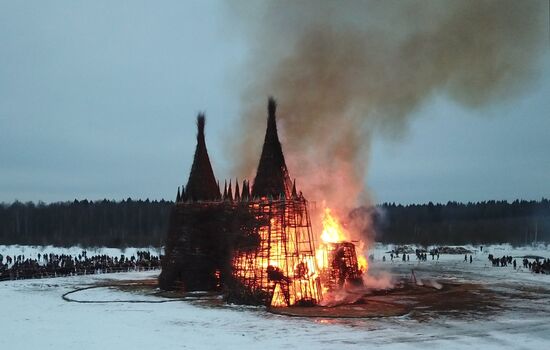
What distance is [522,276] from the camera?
4797 cm

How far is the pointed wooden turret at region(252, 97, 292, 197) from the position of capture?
102 ft

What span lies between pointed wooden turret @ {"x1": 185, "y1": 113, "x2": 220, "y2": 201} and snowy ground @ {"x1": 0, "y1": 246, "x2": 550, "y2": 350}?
27.0 feet

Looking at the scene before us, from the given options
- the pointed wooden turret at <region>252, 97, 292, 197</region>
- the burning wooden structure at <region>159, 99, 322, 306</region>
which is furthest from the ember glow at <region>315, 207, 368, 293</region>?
the pointed wooden turret at <region>252, 97, 292, 197</region>

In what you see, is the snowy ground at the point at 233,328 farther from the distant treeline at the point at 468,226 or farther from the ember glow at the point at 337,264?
the distant treeline at the point at 468,226

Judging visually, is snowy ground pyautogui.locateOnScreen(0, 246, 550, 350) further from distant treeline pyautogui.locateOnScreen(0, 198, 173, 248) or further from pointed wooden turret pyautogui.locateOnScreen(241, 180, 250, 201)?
distant treeline pyautogui.locateOnScreen(0, 198, 173, 248)

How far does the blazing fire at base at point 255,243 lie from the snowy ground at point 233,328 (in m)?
2.08

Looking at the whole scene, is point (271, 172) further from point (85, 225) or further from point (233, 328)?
point (85, 225)

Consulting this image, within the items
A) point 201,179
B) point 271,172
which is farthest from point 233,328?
point 201,179

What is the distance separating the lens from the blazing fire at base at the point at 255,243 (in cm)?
2916

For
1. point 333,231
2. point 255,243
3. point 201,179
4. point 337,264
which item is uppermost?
point 201,179

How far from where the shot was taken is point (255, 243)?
29641 mm

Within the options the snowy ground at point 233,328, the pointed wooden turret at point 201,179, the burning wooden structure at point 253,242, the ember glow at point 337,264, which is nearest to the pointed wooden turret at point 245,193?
the burning wooden structure at point 253,242

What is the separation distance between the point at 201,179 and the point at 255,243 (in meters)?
9.68

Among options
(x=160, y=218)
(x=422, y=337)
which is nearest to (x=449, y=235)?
(x=160, y=218)
